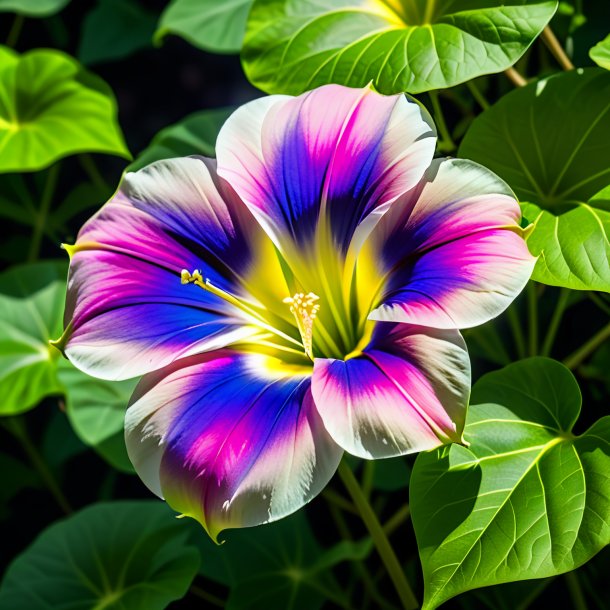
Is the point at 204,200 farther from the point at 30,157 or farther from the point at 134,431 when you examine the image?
the point at 30,157

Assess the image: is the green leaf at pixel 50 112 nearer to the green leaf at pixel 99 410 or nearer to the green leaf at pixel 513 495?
the green leaf at pixel 99 410

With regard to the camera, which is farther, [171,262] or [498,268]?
[171,262]

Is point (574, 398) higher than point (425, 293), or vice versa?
point (425, 293)

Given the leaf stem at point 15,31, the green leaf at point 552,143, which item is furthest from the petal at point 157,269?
the leaf stem at point 15,31

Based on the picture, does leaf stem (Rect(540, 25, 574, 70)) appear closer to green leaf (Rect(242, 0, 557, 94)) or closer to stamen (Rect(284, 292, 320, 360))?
green leaf (Rect(242, 0, 557, 94))

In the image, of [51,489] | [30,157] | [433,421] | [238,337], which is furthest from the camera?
[51,489]

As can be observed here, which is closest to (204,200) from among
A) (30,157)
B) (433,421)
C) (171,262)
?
(171,262)

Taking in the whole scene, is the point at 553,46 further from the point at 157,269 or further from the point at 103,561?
the point at 103,561

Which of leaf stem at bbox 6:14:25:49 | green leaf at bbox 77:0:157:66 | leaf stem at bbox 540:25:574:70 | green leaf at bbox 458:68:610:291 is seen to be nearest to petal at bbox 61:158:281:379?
green leaf at bbox 458:68:610:291
